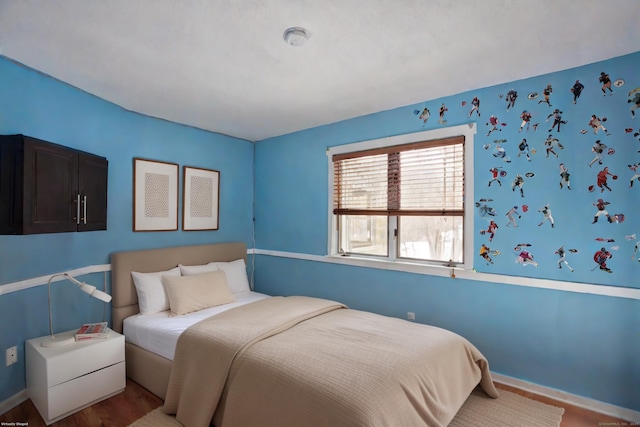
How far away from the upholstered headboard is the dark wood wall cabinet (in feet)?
1.94

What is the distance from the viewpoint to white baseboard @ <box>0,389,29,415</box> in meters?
2.18

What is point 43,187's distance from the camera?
2086mm

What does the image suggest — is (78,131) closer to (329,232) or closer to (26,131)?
(26,131)

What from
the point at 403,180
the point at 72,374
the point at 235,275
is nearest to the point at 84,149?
the point at 72,374

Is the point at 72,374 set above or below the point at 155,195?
below

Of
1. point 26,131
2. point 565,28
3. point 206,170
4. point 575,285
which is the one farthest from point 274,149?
point 575,285

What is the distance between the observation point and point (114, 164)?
3.04 metres

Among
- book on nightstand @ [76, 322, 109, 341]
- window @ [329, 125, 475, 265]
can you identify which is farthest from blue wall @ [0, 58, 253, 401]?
window @ [329, 125, 475, 265]

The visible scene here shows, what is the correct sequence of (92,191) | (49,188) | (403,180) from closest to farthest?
(49,188)
(92,191)
(403,180)

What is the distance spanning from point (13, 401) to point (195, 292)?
1.37 meters

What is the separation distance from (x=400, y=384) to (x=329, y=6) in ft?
6.52

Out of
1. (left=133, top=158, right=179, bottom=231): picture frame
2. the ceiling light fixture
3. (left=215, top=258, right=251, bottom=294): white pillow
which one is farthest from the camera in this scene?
(left=215, top=258, right=251, bottom=294): white pillow

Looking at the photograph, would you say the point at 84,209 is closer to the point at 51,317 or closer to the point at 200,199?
the point at 51,317

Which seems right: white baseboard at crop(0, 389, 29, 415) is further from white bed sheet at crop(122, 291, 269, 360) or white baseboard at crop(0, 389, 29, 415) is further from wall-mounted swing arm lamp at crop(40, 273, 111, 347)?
white bed sheet at crop(122, 291, 269, 360)
